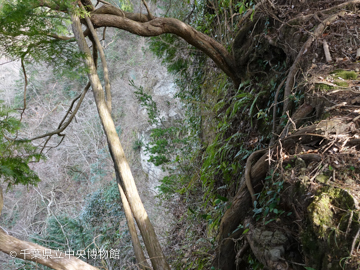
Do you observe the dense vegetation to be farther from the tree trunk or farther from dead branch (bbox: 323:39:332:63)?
the tree trunk

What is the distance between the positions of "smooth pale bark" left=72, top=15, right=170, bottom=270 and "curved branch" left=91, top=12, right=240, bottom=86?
538 millimetres

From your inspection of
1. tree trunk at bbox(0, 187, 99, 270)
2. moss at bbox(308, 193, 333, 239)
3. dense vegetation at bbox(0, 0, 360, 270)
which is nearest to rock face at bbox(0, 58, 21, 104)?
dense vegetation at bbox(0, 0, 360, 270)

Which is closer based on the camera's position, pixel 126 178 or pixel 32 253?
pixel 32 253

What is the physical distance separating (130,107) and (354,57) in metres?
12.3

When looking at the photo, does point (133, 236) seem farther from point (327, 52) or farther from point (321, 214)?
point (327, 52)

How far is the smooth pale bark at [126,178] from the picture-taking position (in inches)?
105

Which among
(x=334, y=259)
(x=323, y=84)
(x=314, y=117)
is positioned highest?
(x=323, y=84)

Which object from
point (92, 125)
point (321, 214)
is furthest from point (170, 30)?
point (92, 125)

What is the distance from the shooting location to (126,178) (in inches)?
107

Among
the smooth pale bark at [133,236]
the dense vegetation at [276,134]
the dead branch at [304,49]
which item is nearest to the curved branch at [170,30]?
the dense vegetation at [276,134]

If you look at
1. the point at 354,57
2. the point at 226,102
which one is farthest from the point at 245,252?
the point at 226,102

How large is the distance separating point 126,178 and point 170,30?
6.25 ft

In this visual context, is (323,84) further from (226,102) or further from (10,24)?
(10,24)

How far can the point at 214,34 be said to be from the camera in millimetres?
4957
